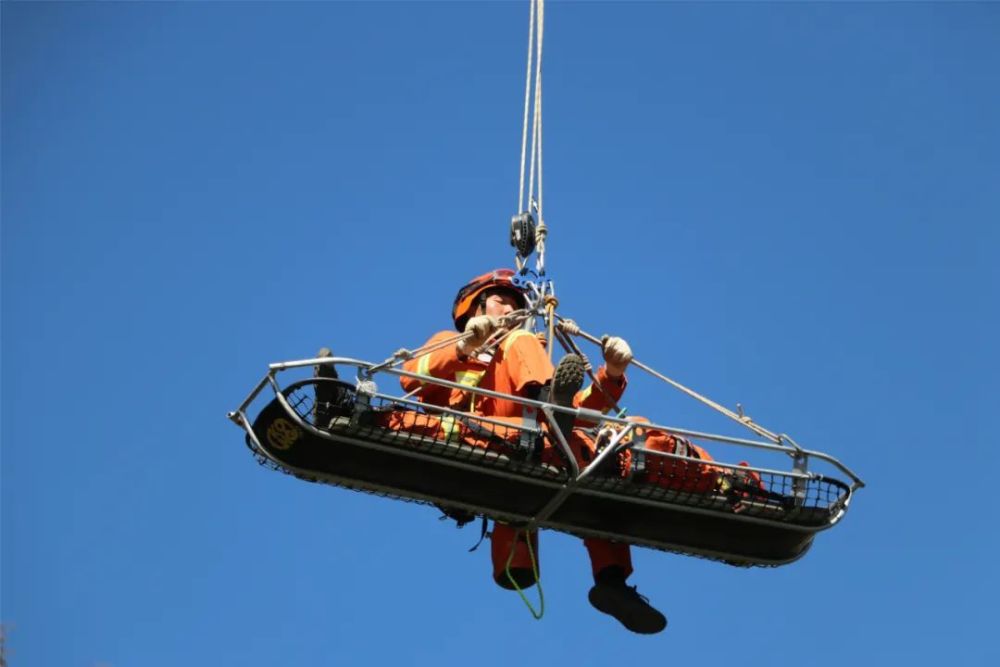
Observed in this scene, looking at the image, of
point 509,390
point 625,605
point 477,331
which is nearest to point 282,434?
point 477,331

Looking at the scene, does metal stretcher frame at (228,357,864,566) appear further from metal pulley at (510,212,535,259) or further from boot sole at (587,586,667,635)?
metal pulley at (510,212,535,259)

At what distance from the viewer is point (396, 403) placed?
1147 cm

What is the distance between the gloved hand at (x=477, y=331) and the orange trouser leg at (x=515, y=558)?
145 cm

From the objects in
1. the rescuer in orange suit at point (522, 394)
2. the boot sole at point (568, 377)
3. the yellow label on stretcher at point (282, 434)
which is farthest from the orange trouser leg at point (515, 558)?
the yellow label on stretcher at point (282, 434)

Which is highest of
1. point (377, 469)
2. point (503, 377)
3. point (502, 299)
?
point (502, 299)

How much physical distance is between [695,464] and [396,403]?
7.15 ft

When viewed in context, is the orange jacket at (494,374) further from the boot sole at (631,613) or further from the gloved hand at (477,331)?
the boot sole at (631,613)

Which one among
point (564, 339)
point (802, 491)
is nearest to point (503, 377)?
point (564, 339)

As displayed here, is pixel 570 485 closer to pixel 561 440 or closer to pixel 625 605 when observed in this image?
pixel 561 440

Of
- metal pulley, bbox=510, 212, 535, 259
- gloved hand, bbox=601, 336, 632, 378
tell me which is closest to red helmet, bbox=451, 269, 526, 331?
metal pulley, bbox=510, 212, 535, 259

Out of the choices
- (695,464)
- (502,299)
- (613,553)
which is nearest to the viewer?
(695,464)

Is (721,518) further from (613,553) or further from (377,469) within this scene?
(377,469)

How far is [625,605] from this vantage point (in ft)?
41.7

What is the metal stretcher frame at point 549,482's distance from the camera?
11.5m
